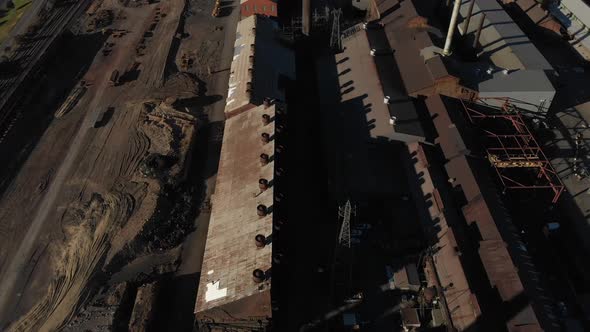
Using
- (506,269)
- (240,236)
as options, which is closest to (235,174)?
(240,236)

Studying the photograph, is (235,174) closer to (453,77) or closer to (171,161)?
(171,161)

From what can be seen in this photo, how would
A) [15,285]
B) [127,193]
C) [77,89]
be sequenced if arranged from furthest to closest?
[77,89] < [127,193] < [15,285]

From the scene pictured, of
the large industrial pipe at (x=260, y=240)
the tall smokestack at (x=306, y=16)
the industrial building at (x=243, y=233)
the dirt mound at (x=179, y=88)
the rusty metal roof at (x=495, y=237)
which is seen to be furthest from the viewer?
the tall smokestack at (x=306, y=16)

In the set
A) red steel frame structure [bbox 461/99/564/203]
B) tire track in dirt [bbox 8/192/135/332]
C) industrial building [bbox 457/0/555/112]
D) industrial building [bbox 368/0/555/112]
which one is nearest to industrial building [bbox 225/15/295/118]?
industrial building [bbox 368/0/555/112]

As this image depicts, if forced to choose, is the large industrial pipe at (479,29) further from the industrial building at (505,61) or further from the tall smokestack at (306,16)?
the tall smokestack at (306,16)

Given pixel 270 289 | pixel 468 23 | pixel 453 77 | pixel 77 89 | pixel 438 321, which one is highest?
pixel 468 23

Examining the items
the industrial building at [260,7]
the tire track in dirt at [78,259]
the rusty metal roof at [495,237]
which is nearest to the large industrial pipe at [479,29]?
the rusty metal roof at [495,237]

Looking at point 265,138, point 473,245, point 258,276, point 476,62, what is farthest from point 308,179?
point 476,62
